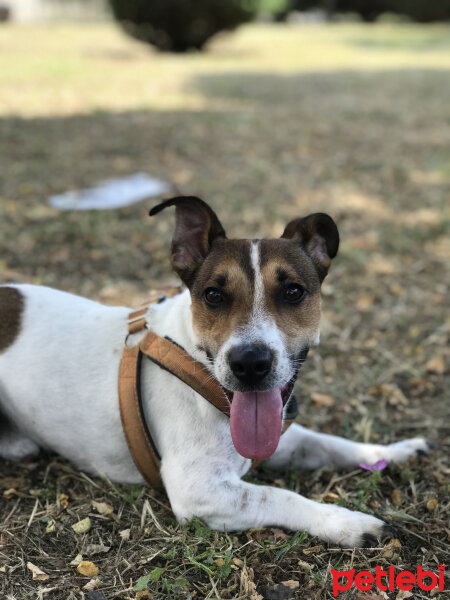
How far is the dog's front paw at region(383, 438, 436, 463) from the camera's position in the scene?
13.5 feet

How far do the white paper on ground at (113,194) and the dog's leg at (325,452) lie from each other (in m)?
4.84

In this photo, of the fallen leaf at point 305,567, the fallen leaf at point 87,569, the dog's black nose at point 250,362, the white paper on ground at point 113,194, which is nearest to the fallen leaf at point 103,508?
the fallen leaf at point 87,569

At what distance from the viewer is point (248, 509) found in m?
3.40

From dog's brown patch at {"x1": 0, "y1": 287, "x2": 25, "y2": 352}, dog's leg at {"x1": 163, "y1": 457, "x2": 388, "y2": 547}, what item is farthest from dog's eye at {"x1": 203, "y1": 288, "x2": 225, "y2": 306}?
dog's brown patch at {"x1": 0, "y1": 287, "x2": 25, "y2": 352}

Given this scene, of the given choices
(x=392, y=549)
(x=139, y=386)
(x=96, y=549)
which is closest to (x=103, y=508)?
(x=96, y=549)

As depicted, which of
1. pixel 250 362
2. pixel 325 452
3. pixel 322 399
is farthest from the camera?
pixel 322 399

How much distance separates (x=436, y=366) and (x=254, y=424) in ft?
8.18

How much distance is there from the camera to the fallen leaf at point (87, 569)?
3.26 meters

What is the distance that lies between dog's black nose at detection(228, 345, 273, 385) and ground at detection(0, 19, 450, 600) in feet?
3.07

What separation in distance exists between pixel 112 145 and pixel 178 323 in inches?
300

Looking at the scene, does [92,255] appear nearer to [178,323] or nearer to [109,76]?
[178,323]

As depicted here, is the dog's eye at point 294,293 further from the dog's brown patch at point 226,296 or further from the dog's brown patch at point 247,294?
the dog's brown patch at point 226,296

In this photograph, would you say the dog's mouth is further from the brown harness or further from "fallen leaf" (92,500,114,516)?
"fallen leaf" (92,500,114,516)

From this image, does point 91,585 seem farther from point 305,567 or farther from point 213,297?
point 213,297
